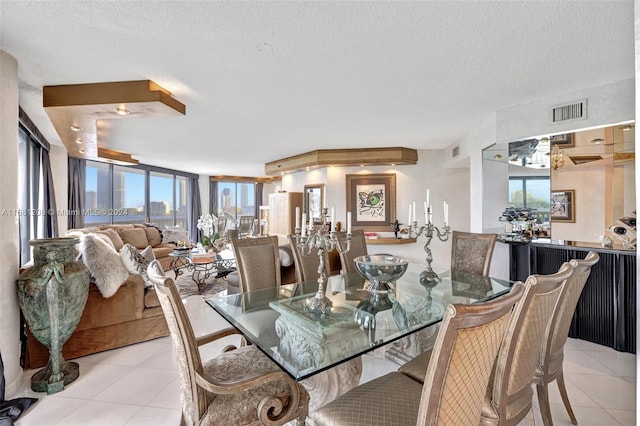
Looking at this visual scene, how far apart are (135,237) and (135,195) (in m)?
1.92

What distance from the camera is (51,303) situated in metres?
2.20

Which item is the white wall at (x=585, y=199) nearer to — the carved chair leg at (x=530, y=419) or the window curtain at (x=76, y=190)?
the carved chair leg at (x=530, y=419)

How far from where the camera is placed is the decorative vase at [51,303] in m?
2.18

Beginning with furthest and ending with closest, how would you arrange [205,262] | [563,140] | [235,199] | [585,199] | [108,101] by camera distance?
[235,199]
[585,199]
[205,262]
[563,140]
[108,101]

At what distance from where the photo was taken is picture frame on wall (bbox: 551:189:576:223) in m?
4.86

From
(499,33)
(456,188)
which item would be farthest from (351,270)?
(456,188)

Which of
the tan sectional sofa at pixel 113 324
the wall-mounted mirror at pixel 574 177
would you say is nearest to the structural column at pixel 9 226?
the tan sectional sofa at pixel 113 324

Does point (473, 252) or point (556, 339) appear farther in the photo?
point (473, 252)

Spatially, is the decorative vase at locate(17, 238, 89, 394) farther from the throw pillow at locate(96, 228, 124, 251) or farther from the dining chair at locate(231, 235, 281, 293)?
the throw pillow at locate(96, 228, 124, 251)

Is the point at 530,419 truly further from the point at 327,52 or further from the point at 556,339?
the point at 327,52

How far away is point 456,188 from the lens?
5895mm

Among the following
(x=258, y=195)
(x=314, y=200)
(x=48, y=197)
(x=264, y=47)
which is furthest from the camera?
(x=258, y=195)

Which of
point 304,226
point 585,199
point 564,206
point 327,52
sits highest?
point 327,52

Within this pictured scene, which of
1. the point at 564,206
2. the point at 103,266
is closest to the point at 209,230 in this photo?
the point at 103,266
